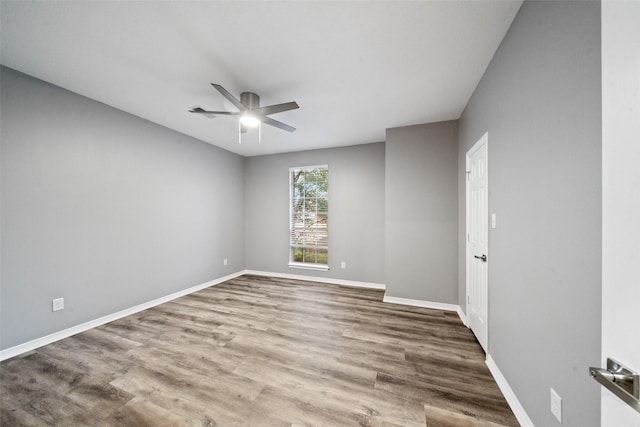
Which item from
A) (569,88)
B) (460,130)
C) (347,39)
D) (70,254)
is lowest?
(70,254)

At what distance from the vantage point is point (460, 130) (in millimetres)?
3076

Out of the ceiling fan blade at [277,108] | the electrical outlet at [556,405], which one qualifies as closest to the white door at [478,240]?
the electrical outlet at [556,405]

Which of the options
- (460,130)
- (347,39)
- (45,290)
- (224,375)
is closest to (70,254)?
(45,290)

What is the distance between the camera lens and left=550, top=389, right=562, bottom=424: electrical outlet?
110 cm

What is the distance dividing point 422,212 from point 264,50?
2.86 metres

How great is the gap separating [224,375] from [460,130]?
3945 millimetres

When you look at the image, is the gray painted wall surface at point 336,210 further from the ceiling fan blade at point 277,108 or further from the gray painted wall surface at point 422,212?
the ceiling fan blade at point 277,108

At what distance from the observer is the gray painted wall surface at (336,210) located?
13.8 ft

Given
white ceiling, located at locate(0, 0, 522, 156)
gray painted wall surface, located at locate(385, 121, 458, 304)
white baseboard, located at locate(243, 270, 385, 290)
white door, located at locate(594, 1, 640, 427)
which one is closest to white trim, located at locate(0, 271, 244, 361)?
white baseboard, located at locate(243, 270, 385, 290)

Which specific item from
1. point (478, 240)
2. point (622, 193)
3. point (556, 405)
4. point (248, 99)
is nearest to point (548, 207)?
point (622, 193)

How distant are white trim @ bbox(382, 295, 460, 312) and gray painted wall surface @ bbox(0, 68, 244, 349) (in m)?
3.43

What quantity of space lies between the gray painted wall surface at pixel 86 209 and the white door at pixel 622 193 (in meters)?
4.02

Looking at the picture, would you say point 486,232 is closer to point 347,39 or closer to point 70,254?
point 347,39

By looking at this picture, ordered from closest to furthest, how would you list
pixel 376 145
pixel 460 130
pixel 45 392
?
pixel 45 392 < pixel 460 130 < pixel 376 145
